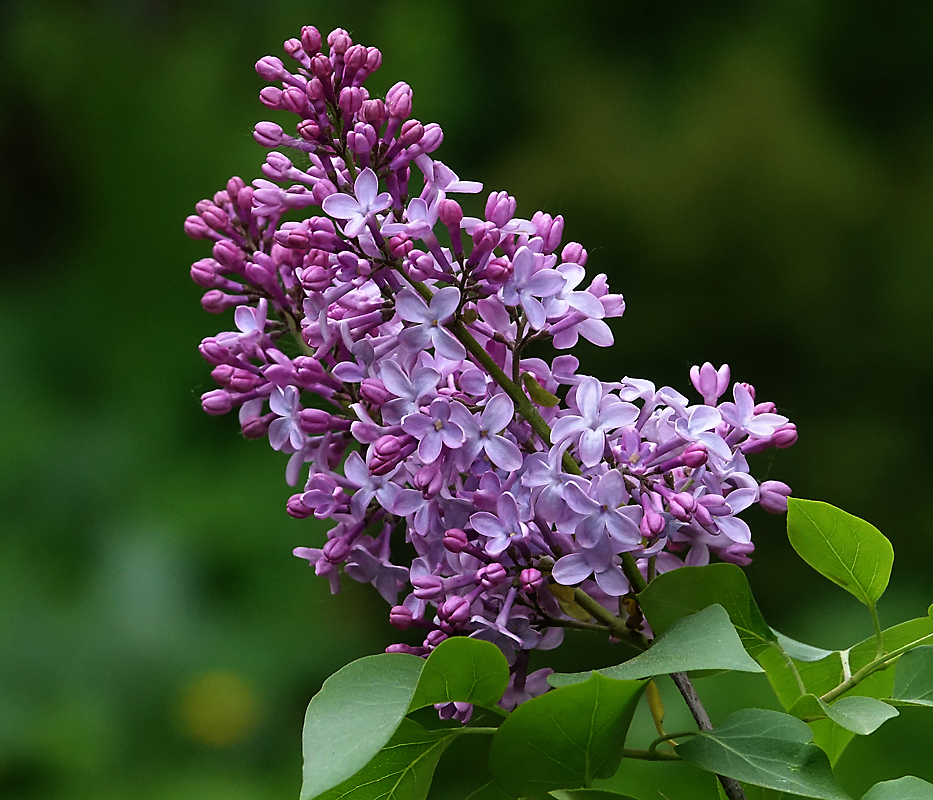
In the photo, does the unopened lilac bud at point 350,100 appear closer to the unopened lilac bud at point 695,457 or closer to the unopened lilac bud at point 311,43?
the unopened lilac bud at point 311,43

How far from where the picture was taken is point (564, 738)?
0.40 meters

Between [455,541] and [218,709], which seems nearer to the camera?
[455,541]

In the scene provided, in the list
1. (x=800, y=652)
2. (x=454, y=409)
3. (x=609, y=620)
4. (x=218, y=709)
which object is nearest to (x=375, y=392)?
(x=454, y=409)

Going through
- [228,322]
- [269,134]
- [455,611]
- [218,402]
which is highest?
[228,322]

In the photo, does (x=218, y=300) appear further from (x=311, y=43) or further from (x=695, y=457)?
(x=695, y=457)

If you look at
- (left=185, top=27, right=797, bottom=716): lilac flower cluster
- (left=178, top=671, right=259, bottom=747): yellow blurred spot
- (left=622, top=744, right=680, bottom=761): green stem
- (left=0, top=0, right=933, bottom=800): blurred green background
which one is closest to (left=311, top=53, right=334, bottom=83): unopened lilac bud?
(left=185, top=27, right=797, bottom=716): lilac flower cluster

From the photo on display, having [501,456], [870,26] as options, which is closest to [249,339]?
[501,456]

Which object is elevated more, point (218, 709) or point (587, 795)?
point (218, 709)

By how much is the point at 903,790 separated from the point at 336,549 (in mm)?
251

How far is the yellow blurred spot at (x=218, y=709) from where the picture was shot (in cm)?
188

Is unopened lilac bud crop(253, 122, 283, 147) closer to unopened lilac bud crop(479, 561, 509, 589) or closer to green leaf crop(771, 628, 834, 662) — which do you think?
unopened lilac bud crop(479, 561, 509, 589)

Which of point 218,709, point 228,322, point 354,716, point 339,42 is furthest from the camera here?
point 228,322

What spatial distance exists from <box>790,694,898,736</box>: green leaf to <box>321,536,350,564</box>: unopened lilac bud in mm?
201

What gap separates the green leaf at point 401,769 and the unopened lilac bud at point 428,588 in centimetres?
5
